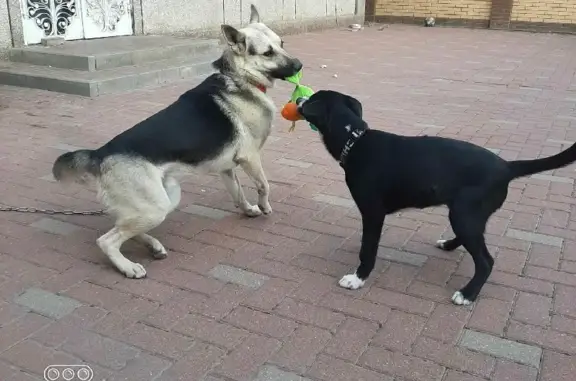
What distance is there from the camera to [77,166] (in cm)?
354

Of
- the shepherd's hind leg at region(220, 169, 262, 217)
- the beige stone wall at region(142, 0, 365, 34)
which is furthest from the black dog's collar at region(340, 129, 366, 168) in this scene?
the beige stone wall at region(142, 0, 365, 34)

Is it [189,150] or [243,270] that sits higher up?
[189,150]

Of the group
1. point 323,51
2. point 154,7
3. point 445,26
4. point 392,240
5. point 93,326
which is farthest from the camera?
point 445,26

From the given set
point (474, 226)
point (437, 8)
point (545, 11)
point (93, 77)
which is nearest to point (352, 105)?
point (474, 226)

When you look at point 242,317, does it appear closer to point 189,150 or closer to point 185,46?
point 189,150

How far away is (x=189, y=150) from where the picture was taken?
3.70 m

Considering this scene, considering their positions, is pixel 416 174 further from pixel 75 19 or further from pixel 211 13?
pixel 211 13

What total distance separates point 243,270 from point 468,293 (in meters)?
1.38

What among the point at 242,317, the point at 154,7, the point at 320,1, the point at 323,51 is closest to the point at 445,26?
the point at 320,1

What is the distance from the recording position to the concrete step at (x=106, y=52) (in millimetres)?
8688

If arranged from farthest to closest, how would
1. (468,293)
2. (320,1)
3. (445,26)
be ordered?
(445,26) → (320,1) → (468,293)
